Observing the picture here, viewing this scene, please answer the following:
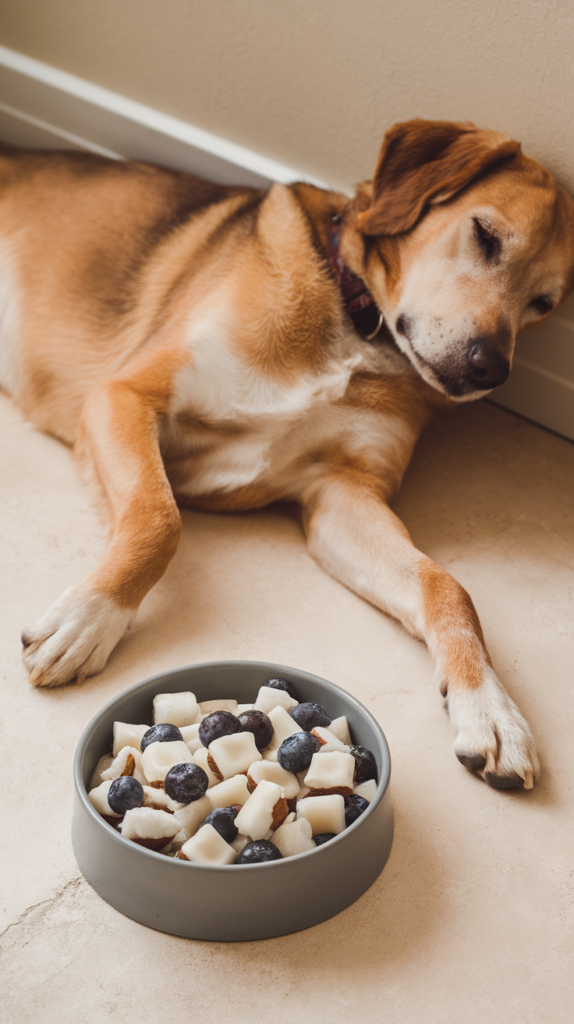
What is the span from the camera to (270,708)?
4.97ft

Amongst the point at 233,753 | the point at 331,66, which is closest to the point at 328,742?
the point at 233,753

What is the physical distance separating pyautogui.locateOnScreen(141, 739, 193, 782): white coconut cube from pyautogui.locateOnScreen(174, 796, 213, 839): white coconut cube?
6 centimetres

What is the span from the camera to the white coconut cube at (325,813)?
1.29 metres

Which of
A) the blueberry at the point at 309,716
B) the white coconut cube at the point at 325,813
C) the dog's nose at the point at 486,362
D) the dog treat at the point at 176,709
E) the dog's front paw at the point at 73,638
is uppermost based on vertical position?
the dog's nose at the point at 486,362

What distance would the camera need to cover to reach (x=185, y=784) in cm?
130

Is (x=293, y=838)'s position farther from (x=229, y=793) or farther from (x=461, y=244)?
(x=461, y=244)

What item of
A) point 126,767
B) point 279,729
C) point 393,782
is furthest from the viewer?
point 393,782

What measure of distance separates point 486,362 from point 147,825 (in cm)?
133

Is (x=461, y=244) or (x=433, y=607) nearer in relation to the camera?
(x=433, y=607)

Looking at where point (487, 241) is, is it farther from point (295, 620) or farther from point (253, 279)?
point (295, 620)

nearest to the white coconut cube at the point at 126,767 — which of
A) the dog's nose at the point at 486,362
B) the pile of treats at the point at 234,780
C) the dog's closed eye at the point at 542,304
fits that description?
the pile of treats at the point at 234,780

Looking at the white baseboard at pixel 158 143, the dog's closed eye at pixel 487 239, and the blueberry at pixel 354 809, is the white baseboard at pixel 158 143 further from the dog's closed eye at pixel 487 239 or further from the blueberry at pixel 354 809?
the blueberry at pixel 354 809

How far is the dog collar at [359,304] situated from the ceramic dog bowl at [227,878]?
4.00 ft

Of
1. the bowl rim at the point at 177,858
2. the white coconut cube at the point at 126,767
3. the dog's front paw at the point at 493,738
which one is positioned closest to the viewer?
the bowl rim at the point at 177,858
